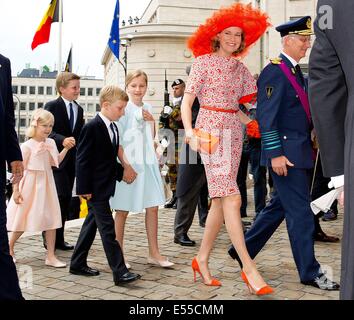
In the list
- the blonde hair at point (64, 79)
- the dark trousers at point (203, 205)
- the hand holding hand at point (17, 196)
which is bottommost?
the dark trousers at point (203, 205)

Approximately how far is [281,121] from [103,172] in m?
1.59

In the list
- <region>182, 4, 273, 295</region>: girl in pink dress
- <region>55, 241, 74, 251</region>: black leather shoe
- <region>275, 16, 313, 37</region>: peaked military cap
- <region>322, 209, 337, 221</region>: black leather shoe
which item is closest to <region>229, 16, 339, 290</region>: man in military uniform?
<region>275, 16, 313, 37</region>: peaked military cap

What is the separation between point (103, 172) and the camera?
427 centimetres

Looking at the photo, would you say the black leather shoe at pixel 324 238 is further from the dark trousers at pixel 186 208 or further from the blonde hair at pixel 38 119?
the blonde hair at pixel 38 119

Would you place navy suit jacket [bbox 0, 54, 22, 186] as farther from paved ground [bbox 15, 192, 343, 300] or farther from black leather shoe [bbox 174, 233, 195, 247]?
black leather shoe [bbox 174, 233, 195, 247]

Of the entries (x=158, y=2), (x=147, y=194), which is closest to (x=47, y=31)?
(x=147, y=194)

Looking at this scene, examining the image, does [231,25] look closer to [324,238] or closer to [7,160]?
[7,160]

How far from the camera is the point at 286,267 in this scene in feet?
15.4

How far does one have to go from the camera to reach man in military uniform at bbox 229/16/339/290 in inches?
157

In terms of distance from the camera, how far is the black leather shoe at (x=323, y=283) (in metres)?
3.89

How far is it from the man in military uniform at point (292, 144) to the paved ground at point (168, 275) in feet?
0.91

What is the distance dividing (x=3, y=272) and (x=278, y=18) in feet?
133

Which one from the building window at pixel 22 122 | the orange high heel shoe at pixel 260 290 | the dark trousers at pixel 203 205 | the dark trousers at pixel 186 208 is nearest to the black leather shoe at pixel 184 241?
the dark trousers at pixel 186 208

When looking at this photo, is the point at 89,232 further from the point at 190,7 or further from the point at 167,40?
the point at 190,7
